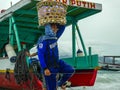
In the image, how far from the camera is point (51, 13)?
572 cm

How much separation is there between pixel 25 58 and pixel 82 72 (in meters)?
2.05

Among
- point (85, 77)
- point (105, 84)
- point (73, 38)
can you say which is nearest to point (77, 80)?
point (85, 77)

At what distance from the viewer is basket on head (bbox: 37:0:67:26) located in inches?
223

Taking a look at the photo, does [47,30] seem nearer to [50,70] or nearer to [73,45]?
[50,70]


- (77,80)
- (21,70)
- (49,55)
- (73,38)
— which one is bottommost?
(77,80)

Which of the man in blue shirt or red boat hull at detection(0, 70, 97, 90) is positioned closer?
the man in blue shirt

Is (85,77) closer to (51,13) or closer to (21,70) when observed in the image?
(21,70)

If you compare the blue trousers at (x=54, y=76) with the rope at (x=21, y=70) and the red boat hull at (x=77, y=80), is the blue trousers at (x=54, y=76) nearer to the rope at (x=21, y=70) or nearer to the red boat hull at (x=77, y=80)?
the rope at (x=21, y=70)

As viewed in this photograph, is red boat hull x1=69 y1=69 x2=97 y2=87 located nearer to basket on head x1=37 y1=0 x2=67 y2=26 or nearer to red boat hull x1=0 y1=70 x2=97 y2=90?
red boat hull x1=0 y1=70 x2=97 y2=90

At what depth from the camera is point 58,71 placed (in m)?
5.66

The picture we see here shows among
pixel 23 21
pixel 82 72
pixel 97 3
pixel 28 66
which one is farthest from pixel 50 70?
pixel 23 21

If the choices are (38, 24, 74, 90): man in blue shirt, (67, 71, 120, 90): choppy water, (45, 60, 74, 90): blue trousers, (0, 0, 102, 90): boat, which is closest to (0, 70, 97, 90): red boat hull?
(0, 0, 102, 90): boat

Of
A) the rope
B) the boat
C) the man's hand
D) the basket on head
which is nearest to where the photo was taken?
the man's hand

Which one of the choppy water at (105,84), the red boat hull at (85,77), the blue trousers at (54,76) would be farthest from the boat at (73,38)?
the choppy water at (105,84)
